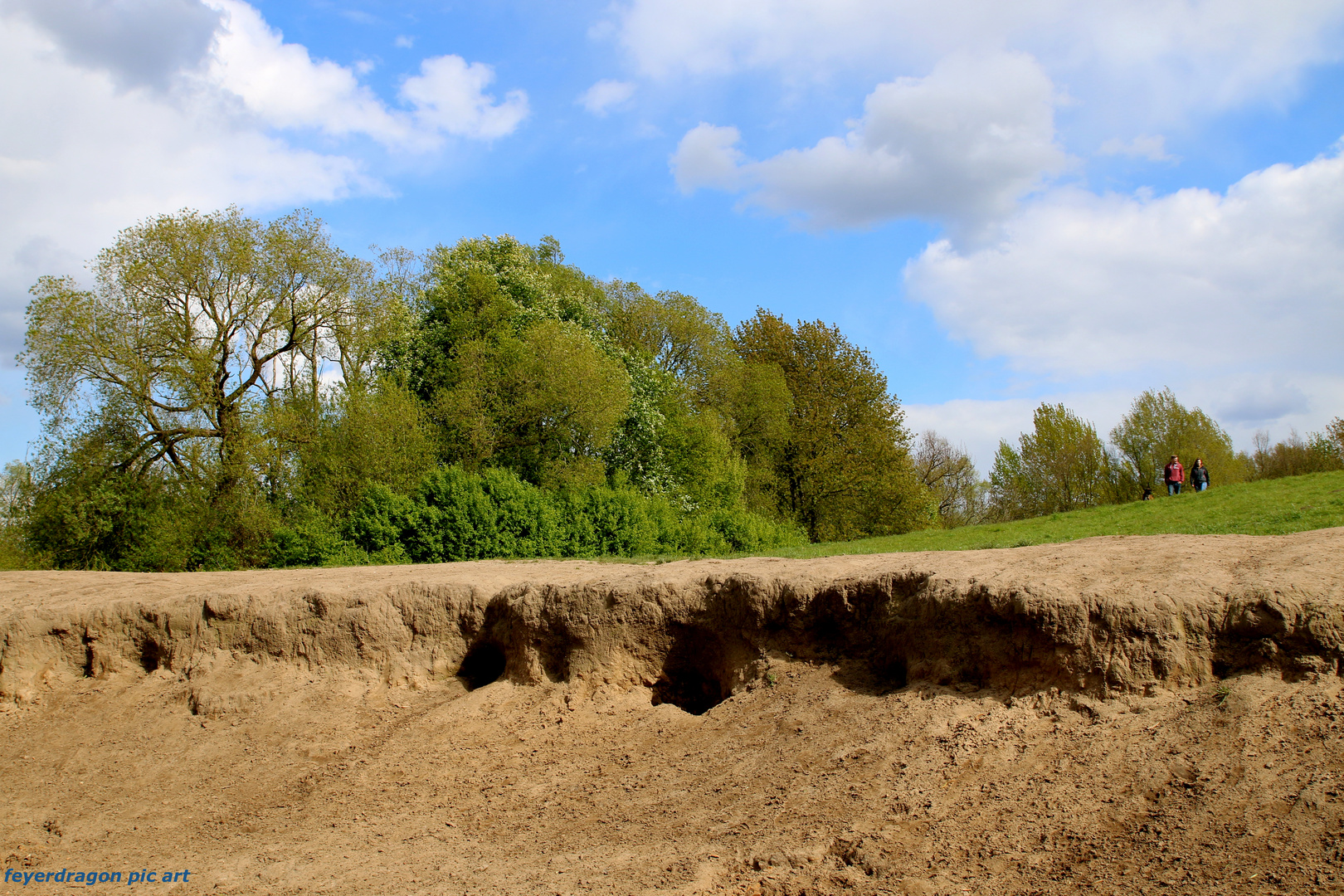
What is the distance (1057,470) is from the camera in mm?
53625

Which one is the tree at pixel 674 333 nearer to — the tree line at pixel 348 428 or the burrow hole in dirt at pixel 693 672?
the tree line at pixel 348 428

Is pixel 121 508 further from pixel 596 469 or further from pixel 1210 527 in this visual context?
pixel 1210 527

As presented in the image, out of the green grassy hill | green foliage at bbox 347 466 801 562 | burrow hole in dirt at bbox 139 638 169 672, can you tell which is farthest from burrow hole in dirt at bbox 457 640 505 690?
green foliage at bbox 347 466 801 562

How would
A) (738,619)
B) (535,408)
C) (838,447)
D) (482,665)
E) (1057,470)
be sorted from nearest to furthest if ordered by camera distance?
(738,619), (482,665), (535,408), (838,447), (1057,470)

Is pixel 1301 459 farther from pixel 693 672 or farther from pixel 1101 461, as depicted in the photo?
pixel 693 672

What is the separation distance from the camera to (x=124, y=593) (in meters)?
13.4

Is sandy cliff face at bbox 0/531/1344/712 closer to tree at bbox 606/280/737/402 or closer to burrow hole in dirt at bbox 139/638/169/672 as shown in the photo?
burrow hole in dirt at bbox 139/638/169/672

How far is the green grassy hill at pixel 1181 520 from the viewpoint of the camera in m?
14.1

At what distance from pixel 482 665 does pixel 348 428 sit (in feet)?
60.0

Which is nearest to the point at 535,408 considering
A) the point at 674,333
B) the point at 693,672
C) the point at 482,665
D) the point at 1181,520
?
the point at 674,333

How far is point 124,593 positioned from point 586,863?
10.1 meters

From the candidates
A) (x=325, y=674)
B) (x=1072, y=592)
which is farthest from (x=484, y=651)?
(x=1072, y=592)

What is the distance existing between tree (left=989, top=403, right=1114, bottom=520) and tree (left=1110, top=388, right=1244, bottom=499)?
1.41 metres

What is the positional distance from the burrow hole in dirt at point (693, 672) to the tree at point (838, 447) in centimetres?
3048
